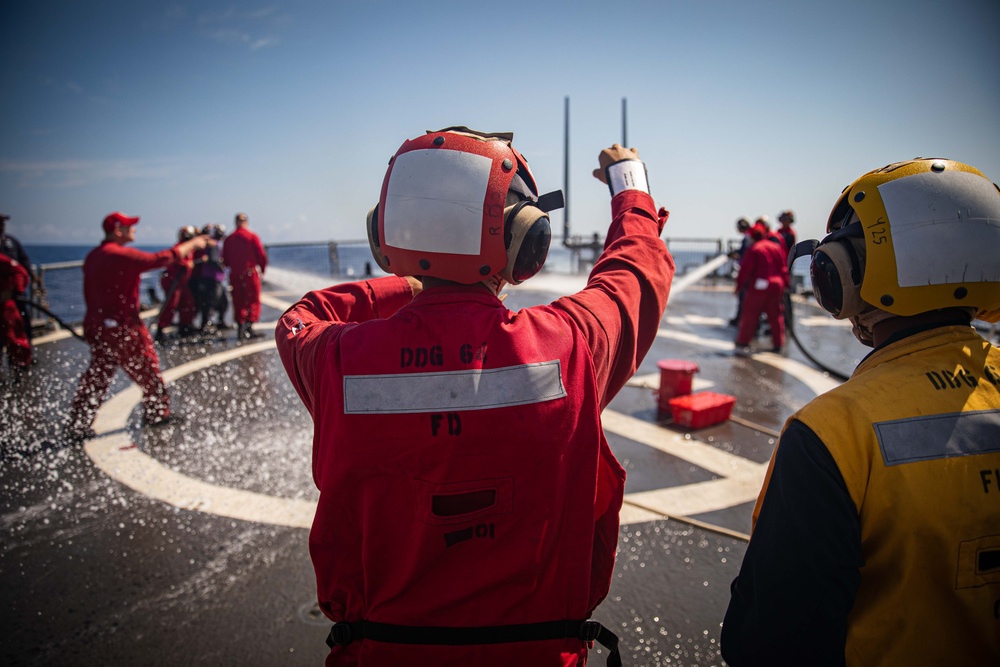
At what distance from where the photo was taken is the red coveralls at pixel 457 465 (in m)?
1.15

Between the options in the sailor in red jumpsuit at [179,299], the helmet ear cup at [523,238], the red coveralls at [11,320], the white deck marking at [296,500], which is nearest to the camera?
the helmet ear cup at [523,238]

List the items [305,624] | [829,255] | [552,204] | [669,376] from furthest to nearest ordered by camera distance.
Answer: [669,376] → [305,624] → [552,204] → [829,255]

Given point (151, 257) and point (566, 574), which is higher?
point (151, 257)

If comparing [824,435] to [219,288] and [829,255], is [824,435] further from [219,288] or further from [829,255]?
[219,288]

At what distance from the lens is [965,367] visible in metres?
1.21

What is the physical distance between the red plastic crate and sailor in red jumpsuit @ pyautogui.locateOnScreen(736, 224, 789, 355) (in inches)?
135

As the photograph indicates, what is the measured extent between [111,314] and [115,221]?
0.87 metres

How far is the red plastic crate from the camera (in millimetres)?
4840

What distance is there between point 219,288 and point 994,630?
11.0 meters

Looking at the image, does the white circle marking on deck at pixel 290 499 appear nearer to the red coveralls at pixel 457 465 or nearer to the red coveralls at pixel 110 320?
the red coveralls at pixel 110 320

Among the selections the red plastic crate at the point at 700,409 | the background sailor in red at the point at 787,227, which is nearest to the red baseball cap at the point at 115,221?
the red plastic crate at the point at 700,409

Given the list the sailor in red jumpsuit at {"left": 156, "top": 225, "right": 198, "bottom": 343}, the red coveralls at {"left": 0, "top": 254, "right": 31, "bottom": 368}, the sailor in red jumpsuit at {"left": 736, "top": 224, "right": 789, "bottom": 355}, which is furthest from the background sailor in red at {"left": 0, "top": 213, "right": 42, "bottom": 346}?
the sailor in red jumpsuit at {"left": 736, "top": 224, "right": 789, "bottom": 355}

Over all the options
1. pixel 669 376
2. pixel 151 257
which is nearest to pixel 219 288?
pixel 151 257

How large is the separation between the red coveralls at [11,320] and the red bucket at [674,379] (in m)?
8.15
